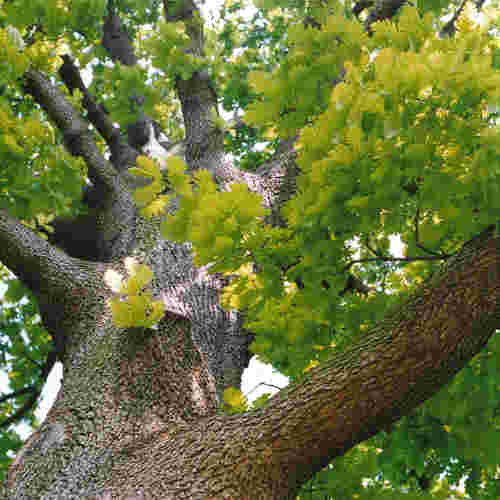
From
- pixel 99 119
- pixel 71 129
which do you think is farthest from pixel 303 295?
pixel 99 119

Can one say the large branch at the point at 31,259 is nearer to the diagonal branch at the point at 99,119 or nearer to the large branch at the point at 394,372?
the large branch at the point at 394,372

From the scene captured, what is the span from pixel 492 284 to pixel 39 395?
4932mm

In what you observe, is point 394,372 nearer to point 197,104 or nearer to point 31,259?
A: point 31,259

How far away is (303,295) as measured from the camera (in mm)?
2242

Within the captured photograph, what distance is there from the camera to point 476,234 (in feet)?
6.45

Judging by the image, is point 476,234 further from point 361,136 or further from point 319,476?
point 319,476

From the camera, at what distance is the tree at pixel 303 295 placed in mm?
1685

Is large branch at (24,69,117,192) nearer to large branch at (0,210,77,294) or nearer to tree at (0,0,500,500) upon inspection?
tree at (0,0,500,500)

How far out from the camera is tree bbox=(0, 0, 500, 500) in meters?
1.68

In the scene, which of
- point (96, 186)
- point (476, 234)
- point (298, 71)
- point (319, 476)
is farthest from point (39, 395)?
point (476, 234)

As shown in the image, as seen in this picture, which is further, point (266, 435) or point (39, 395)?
point (39, 395)

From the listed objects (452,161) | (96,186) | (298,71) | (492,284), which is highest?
(96,186)

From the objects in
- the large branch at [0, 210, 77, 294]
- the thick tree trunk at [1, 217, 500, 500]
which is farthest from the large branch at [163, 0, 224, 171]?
the thick tree trunk at [1, 217, 500, 500]

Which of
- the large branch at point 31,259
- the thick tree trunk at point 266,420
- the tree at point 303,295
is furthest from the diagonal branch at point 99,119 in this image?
the thick tree trunk at point 266,420
